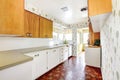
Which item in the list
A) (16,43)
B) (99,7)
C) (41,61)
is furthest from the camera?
(41,61)

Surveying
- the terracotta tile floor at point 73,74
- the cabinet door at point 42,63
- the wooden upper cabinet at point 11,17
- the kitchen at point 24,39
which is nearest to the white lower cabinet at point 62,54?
the kitchen at point 24,39

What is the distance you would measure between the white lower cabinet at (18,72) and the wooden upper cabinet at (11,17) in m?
0.73

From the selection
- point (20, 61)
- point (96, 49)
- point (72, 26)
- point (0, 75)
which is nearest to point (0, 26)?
point (20, 61)

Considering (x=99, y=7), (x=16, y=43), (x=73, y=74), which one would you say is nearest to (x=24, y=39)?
(x=16, y=43)

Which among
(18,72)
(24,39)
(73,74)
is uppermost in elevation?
(24,39)

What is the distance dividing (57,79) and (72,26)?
13.9ft

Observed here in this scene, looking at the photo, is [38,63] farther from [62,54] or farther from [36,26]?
[62,54]

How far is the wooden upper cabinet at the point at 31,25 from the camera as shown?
249cm

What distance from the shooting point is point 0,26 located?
1471 mm

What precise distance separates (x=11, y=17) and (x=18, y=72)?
1010 mm

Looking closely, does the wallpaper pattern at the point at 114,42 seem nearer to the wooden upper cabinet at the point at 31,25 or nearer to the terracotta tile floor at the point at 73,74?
the terracotta tile floor at the point at 73,74

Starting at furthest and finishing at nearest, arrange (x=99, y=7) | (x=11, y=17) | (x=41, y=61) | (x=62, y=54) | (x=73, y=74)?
(x=62, y=54), (x=73, y=74), (x=41, y=61), (x=11, y=17), (x=99, y=7)

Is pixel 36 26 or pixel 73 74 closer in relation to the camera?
pixel 36 26

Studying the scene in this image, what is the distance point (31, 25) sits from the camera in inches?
104
